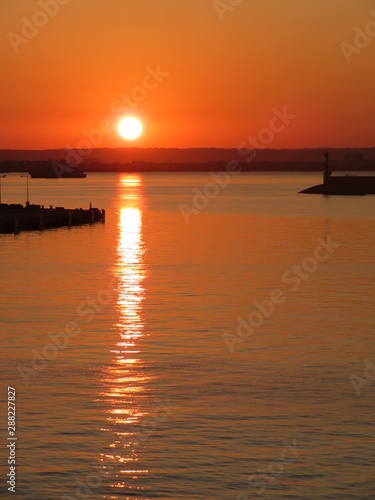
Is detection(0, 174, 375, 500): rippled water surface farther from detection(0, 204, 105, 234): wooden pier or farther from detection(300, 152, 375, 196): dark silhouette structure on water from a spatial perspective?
detection(300, 152, 375, 196): dark silhouette structure on water

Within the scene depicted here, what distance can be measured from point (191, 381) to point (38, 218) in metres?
60.3

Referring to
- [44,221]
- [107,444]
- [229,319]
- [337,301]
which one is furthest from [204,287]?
[44,221]

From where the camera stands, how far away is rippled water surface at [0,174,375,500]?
15.4 m

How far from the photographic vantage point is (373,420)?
60.7ft

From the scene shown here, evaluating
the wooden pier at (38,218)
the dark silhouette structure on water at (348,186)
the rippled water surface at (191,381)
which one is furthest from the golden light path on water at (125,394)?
the dark silhouette structure on water at (348,186)

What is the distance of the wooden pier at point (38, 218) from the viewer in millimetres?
77625

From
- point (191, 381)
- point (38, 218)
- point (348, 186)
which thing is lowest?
point (348, 186)

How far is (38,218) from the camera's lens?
264ft

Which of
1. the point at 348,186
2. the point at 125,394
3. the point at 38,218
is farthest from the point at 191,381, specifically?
the point at 348,186

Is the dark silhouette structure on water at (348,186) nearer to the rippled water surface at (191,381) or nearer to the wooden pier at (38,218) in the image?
the wooden pier at (38,218)

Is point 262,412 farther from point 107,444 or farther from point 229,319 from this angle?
point 229,319

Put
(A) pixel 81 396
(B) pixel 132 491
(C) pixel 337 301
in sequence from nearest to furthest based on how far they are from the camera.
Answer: (B) pixel 132 491, (A) pixel 81 396, (C) pixel 337 301

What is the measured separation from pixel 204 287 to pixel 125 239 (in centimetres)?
3353

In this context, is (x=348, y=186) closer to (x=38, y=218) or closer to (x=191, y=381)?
(x=38, y=218)
